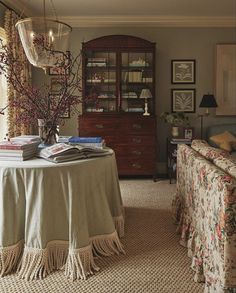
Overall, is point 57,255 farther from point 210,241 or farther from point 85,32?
point 85,32

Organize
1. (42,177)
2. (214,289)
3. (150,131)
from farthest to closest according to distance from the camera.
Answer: (150,131)
(42,177)
(214,289)

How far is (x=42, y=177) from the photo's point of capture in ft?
6.94

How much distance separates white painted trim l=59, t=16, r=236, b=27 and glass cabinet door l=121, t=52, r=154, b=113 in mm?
623

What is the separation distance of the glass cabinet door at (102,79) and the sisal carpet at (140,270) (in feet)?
7.18

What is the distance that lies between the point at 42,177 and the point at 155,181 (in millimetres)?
3004

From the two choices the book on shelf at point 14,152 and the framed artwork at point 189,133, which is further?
the framed artwork at point 189,133

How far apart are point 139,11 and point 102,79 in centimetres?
114

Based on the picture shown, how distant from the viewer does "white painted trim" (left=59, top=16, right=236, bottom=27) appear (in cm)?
512

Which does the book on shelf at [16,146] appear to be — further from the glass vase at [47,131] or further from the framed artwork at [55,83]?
the framed artwork at [55,83]

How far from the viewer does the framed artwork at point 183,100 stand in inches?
210

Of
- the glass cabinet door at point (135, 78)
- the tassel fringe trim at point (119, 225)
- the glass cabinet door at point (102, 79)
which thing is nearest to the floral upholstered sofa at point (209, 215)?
the tassel fringe trim at point (119, 225)

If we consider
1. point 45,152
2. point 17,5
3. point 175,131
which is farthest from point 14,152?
point 175,131

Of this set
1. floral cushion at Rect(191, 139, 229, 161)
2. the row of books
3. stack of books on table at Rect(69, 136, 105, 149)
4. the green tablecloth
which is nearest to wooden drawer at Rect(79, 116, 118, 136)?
stack of books on table at Rect(69, 136, 105, 149)

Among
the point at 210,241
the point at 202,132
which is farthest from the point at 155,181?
the point at 210,241
